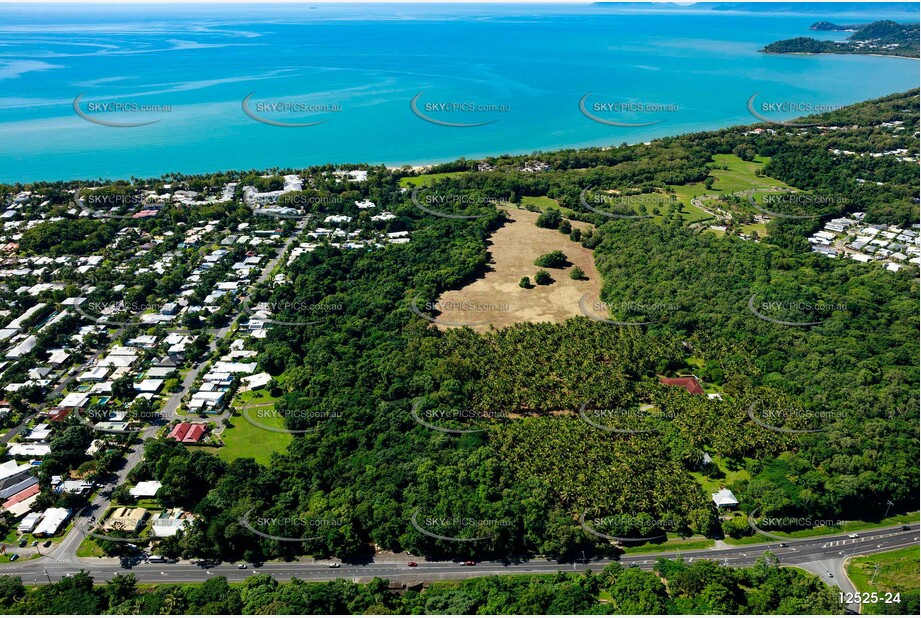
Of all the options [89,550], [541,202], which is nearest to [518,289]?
[541,202]

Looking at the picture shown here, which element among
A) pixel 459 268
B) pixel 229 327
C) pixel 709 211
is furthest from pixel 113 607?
pixel 709 211

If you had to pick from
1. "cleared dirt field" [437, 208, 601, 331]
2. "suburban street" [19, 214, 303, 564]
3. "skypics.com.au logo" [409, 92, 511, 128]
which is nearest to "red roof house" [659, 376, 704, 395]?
"cleared dirt field" [437, 208, 601, 331]

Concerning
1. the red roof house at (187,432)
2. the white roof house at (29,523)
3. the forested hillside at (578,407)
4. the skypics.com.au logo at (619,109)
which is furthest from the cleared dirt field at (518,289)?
the skypics.com.au logo at (619,109)

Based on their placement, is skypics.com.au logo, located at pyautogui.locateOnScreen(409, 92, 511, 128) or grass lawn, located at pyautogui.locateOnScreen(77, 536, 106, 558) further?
skypics.com.au logo, located at pyautogui.locateOnScreen(409, 92, 511, 128)

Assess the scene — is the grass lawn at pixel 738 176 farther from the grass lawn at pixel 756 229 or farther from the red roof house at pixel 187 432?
the red roof house at pixel 187 432

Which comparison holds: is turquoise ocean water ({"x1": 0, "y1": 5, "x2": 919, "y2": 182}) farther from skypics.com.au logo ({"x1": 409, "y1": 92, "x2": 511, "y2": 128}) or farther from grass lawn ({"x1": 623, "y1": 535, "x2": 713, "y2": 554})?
grass lawn ({"x1": 623, "y1": 535, "x2": 713, "y2": 554})
